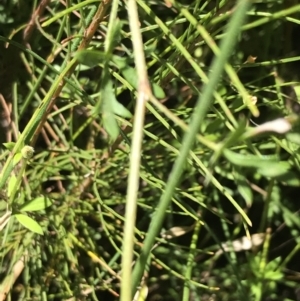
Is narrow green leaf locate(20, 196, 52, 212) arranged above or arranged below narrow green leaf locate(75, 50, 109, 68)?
below

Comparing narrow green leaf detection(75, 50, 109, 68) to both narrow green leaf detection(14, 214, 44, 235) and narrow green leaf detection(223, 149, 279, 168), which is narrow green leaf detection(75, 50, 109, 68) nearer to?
narrow green leaf detection(223, 149, 279, 168)

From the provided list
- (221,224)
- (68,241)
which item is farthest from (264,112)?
(68,241)

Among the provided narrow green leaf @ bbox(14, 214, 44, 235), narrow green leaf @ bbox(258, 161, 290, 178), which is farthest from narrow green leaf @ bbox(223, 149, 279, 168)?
narrow green leaf @ bbox(14, 214, 44, 235)

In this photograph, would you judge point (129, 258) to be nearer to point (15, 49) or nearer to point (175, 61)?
point (175, 61)

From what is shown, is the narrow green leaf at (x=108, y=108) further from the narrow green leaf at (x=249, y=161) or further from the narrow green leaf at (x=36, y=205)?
the narrow green leaf at (x=36, y=205)

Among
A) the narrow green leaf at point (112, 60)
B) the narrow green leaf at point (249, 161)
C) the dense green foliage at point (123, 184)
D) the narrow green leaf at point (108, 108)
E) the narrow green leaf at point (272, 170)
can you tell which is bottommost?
the dense green foliage at point (123, 184)

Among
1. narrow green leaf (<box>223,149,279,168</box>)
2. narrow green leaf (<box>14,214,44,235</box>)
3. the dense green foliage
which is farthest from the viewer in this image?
the dense green foliage

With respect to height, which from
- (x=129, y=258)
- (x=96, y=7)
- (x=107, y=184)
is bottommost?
(x=107, y=184)

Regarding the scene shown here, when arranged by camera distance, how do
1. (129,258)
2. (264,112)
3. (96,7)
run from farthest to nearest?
(264,112), (96,7), (129,258)

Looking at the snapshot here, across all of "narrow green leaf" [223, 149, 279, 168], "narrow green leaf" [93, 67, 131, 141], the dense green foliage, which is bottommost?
the dense green foliage

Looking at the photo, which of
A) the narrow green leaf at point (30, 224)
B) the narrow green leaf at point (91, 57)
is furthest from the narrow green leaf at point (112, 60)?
the narrow green leaf at point (30, 224)

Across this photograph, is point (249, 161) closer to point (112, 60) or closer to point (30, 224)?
point (112, 60)
